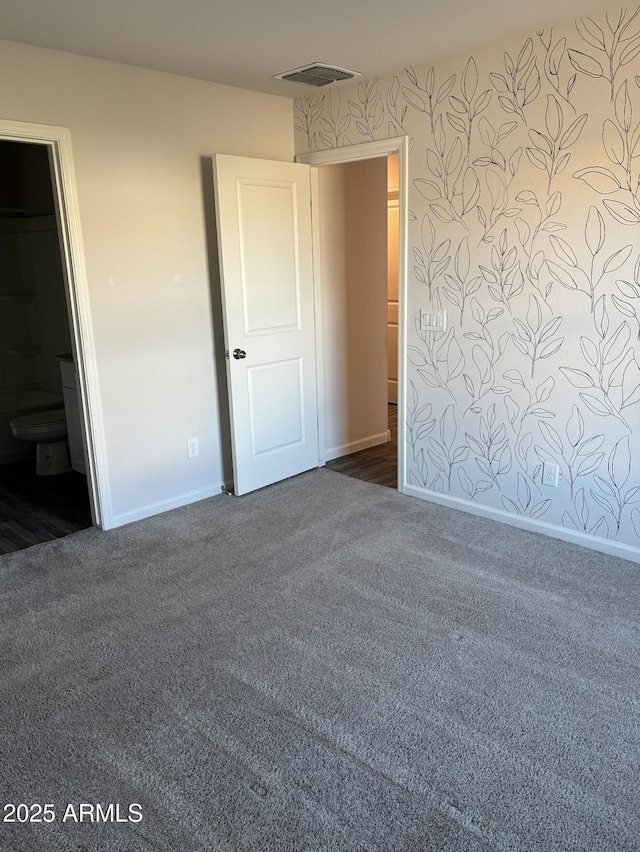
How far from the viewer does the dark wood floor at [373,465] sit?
177 inches

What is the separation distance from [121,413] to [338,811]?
2.51m

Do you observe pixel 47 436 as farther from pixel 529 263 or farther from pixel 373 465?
pixel 529 263

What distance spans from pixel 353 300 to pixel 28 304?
8.69ft

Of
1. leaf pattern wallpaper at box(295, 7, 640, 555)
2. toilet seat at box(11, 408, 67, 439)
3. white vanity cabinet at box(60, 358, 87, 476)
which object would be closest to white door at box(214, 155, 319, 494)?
leaf pattern wallpaper at box(295, 7, 640, 555)

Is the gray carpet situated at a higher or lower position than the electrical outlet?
lower

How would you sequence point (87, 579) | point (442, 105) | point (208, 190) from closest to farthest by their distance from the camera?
point (87, 579) → point (442, 105) → point (208, 190)

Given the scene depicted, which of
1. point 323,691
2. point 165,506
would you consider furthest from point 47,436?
point 323,691

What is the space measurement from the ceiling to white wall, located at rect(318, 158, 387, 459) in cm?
125

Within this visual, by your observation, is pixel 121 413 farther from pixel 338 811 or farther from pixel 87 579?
pixel 338 811

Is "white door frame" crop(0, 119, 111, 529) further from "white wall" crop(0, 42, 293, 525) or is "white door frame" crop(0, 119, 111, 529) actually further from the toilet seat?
the toilet seat

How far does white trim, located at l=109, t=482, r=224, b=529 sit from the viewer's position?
12.5ft

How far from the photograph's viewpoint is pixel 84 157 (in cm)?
332

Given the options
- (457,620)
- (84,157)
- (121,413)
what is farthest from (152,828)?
(84,157)

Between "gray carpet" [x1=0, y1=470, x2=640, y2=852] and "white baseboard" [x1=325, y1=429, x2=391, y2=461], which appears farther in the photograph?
"white baseboard" [x1=325, y1=429, x2=391, y2=461]
